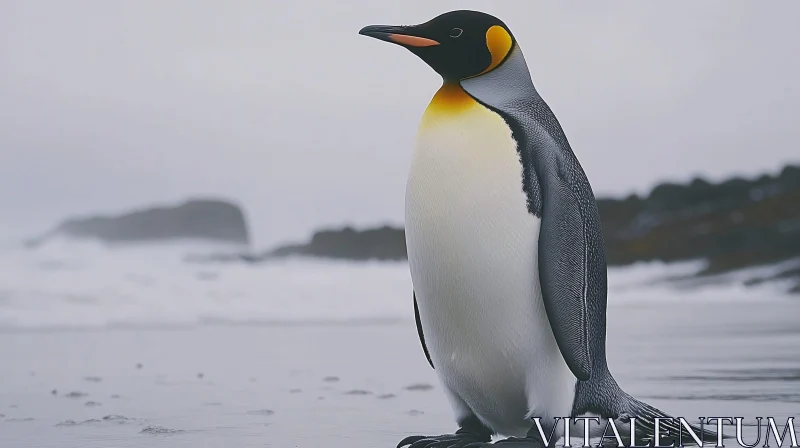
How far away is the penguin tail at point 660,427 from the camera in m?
2.89

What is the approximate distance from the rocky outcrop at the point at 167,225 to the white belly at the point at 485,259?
10622mm

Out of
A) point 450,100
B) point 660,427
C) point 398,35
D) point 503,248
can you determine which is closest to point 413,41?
point 398,35

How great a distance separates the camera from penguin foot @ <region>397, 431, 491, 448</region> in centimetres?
283

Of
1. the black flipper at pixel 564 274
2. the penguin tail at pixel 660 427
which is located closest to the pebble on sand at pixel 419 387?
the penguin tail at pixel 660 427

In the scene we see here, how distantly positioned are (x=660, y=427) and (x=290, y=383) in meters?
1.98

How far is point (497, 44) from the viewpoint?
2.94 meters

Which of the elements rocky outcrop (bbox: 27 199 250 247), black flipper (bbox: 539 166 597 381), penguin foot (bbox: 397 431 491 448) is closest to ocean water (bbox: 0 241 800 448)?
penguin foot (bbox: 397 431 491 448)

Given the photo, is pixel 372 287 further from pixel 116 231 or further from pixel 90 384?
pixel 90 384

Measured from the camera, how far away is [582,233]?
110 inches

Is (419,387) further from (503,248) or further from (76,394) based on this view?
(503,248)

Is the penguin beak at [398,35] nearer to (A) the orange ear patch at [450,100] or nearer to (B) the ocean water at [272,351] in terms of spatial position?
(A) the orange ear patch at [450,100]

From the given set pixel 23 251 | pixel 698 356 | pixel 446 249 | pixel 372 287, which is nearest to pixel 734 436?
pixel 446 249

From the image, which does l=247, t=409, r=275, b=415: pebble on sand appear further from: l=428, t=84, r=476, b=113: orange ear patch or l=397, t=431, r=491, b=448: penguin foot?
l=428, t=84, r=476, b=113: orange ear patch

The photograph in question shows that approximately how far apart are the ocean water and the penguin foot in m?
0.11
